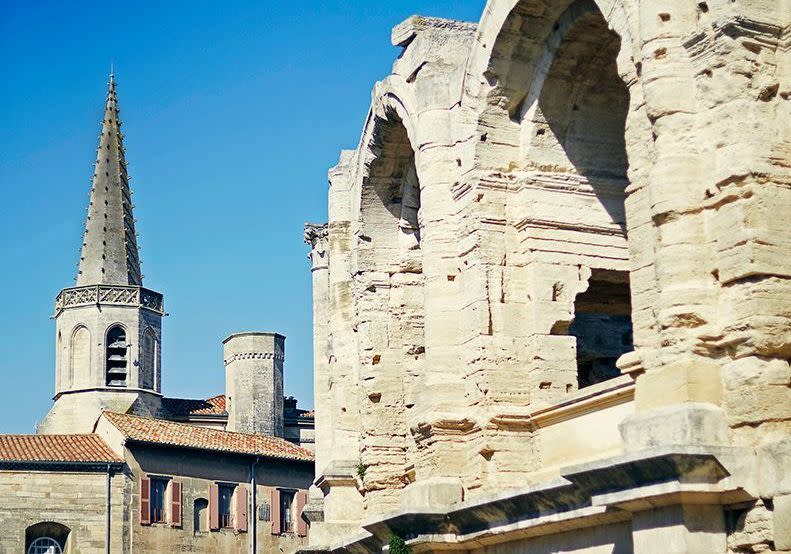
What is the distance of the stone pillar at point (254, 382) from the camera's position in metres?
51.2

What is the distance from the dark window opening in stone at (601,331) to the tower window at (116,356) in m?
33.8

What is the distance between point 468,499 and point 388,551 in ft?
4.91

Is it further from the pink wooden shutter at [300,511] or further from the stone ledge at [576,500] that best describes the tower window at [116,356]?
the stone ledge at [576,500]

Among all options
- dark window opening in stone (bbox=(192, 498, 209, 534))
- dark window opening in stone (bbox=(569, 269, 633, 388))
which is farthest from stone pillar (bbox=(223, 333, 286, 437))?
dark window opening in stone (bbox=(569, 269, 633, 388))

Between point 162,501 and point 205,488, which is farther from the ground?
point 205,488

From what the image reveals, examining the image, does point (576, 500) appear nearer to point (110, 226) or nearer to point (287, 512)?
point (287, 512)

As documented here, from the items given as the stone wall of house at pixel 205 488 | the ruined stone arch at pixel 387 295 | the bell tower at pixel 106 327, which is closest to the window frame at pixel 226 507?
the stone wall of house at pixel 205 488

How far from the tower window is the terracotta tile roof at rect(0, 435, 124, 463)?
11.6 metres

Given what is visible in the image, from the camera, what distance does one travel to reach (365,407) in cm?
1886

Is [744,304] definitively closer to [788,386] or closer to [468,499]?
[788,386]

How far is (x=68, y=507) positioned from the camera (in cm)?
3834

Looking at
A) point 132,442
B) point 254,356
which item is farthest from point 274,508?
point 254,356

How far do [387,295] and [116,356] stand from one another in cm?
3413

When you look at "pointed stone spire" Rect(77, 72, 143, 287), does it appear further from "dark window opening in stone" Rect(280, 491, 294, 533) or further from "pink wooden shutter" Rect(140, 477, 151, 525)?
"pink wooden shutter" Rect(140, 477, 151, 525)
